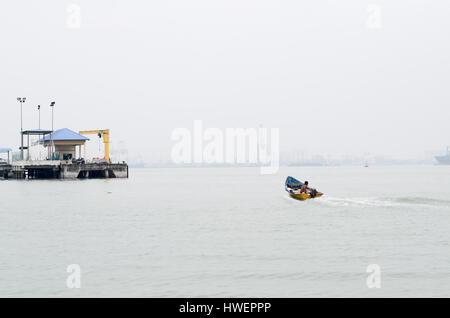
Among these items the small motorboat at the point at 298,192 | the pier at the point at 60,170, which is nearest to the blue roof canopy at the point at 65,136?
the pier at the point at 60,170

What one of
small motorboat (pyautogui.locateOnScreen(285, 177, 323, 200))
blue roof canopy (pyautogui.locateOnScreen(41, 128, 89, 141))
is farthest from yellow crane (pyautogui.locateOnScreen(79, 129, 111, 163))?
small motorboat (pyautogui.locateOnScreen(285, 177, 323, 200))

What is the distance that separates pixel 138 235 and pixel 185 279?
13.7 m

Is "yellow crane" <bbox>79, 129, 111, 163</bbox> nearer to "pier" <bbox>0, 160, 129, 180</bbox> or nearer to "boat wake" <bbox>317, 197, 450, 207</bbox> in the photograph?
"pier" <bbox>0, 160, 129, 180</bbox>

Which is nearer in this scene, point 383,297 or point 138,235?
point 383,297

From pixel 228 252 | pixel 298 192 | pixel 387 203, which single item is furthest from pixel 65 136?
pixel 228 252

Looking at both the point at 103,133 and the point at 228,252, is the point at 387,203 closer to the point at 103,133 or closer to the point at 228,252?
the point at 228,252

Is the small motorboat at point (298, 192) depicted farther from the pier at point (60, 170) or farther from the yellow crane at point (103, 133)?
the yellow crane at point (103, 133)

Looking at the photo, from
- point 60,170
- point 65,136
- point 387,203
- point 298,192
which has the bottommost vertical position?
point 387,203

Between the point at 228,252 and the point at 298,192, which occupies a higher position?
the point at 298,192

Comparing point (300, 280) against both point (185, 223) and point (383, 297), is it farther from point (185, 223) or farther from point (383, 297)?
point (185, 223)

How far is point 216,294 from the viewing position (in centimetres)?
1995

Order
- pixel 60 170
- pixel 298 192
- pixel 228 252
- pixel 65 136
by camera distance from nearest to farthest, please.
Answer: pixel 228 252
pixel 298 192
pixel 60 170
pixel 65 136
